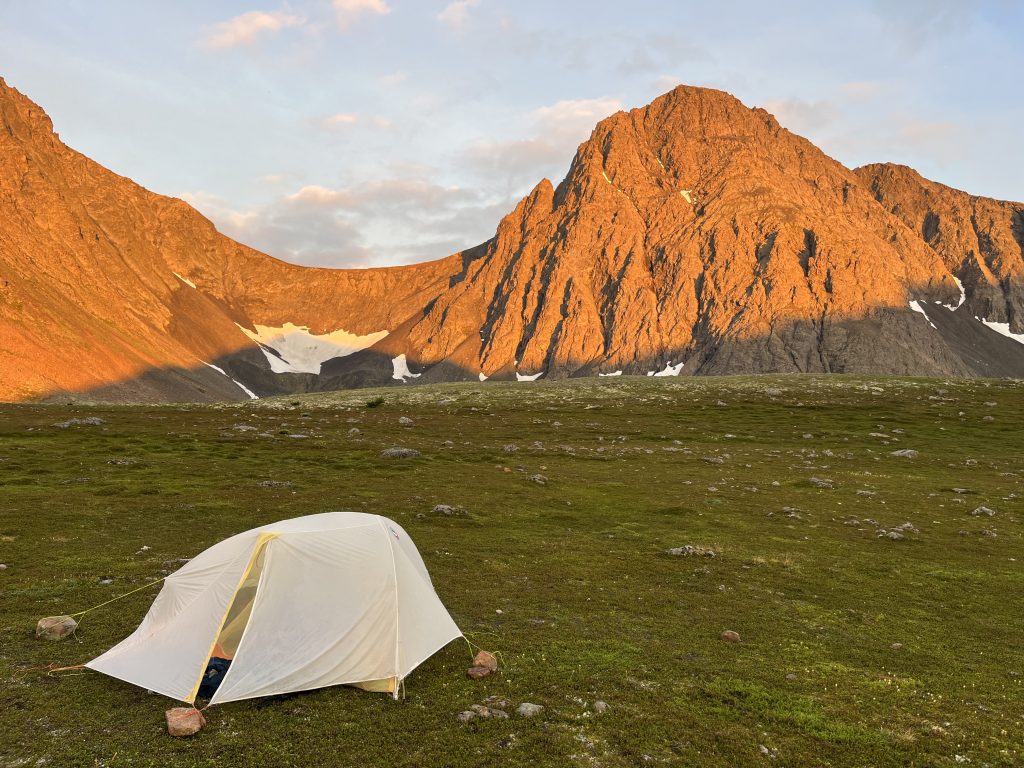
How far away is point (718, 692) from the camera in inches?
465

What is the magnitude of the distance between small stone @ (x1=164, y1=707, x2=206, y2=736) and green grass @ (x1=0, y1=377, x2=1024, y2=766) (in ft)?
0.64

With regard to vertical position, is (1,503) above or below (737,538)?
above

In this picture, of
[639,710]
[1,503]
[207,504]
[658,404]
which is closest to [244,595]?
[639,710]

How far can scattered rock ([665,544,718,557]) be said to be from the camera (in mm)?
21747

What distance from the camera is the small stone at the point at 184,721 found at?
9812 mm

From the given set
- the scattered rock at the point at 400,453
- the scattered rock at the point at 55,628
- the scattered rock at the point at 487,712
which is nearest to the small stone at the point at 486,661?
the scattered rock at the point at 487,712

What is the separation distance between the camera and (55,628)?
13297 mm

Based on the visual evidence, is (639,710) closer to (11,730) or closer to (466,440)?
(11,730)

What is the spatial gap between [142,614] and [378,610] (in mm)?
6614

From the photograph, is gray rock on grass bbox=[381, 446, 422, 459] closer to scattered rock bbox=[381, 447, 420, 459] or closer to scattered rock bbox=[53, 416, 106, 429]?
scattered rock bbox=[381, 447, 420, 459]

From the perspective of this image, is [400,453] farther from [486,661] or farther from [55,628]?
[486,661]

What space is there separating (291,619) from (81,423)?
50.8 metres

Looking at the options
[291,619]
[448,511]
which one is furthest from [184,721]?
[448,511]

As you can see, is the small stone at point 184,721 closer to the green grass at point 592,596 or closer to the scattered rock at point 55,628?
the green grass at point 592,596
